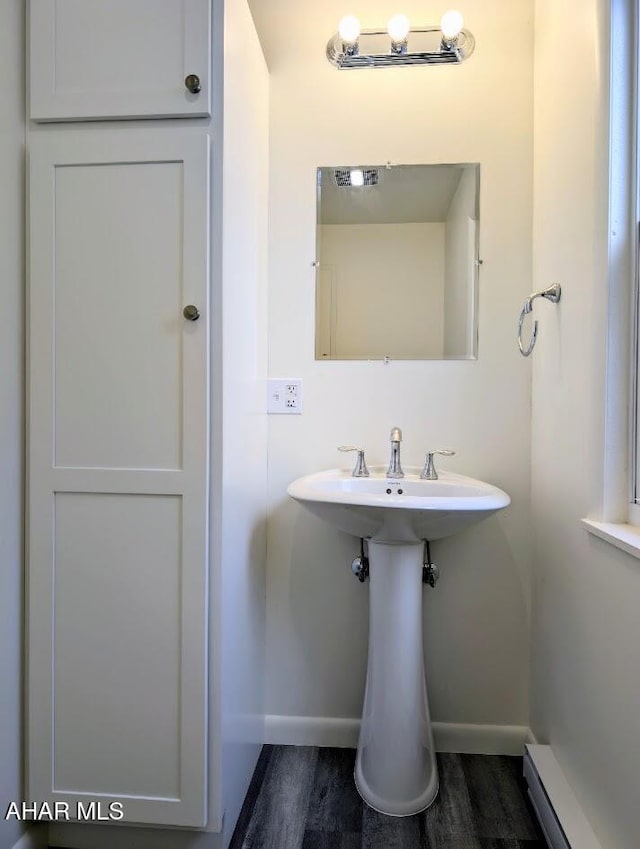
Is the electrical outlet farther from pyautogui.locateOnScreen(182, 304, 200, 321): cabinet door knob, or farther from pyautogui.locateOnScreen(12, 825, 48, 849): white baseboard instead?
pyautogui.locateOnScreen(12, 825, 48, 849): white baseboard

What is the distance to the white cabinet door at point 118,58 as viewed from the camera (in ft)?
3.61

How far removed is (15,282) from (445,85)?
1377 mm

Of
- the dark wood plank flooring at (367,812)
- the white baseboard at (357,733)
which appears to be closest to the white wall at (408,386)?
the white baseboard at (357,733)

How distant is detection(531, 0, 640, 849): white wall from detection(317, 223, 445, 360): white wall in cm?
32

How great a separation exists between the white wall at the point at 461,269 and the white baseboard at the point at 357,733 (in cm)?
118

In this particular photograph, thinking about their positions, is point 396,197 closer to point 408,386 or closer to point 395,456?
point 408,386

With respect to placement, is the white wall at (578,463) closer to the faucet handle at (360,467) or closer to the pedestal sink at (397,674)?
the pedestal sink at (397,674)

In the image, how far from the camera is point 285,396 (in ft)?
5.30

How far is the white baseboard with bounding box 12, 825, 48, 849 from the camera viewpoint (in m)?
1.14

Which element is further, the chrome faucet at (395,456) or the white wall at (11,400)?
the chrome faucet at (395,456)

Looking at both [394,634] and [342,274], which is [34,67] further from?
[394,634]

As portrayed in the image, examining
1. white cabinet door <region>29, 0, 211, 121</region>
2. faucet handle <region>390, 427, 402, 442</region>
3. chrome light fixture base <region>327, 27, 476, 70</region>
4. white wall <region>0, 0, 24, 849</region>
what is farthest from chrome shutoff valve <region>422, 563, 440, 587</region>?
chrome light fixture base <region>327, 27, 476, 70</region>

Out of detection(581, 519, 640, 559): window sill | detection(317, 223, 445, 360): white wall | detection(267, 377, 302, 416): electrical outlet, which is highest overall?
detection(317, 223, 445, 360): white wall

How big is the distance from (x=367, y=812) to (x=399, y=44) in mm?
2158
